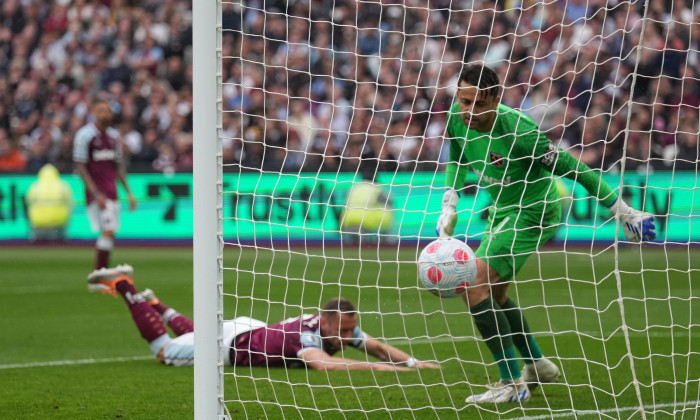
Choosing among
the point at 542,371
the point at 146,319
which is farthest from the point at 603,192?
the point at 146,319

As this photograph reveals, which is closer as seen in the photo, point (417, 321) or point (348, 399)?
point (348, 399)

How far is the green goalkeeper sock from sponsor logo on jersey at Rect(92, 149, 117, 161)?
757 cm

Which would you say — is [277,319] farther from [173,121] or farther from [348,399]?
[173,121]

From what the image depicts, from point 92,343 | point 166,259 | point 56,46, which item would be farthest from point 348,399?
point 56,46

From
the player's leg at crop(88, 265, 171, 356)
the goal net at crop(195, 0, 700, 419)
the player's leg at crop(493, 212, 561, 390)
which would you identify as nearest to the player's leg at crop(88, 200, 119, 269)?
the goal net at crop(195, 0, 700, 419)

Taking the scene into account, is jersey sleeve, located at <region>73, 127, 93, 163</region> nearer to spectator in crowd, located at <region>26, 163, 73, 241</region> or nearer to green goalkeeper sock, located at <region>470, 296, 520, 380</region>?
spectator in crowd, located at <region>26, 163, 73, 241</region>

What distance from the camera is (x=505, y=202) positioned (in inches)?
225

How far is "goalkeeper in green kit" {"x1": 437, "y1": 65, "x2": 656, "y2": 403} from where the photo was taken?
16.9 ft

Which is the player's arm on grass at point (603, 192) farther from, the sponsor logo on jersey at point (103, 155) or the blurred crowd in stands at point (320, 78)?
the sponsor logo on jersey at point (103, 155)

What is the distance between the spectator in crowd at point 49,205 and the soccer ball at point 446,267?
11518mm

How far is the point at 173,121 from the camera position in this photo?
1742 centimetres

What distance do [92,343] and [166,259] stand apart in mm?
6320

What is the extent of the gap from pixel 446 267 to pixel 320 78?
32.7 feet

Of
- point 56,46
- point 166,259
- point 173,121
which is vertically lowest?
point 166,259
